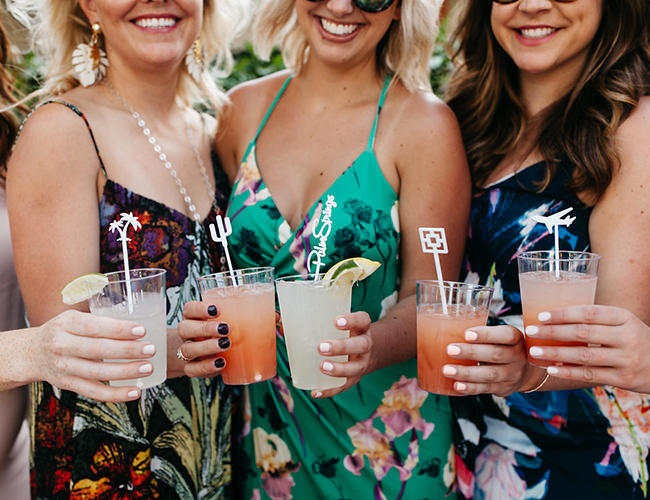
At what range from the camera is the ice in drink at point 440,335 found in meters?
1.94

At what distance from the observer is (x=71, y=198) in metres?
2.26

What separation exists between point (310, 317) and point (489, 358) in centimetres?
55

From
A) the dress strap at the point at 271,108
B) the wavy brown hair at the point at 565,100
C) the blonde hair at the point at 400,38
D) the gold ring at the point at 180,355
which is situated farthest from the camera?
the dress strap at the point at 271,108

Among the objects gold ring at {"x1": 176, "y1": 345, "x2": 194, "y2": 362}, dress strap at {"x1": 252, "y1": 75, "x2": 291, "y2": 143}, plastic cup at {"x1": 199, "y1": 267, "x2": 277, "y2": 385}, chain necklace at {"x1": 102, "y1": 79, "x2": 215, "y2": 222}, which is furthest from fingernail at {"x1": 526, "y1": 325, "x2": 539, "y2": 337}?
dress strap at {"x1": 252, "y1": 75, "x2": 291, "y2": 143}

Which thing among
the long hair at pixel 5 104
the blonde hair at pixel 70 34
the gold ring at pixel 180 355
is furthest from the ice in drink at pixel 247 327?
the long hair at pixel 5 104

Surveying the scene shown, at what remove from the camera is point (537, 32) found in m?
2.53

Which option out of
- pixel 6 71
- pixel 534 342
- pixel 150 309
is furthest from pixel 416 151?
pixel 6 71

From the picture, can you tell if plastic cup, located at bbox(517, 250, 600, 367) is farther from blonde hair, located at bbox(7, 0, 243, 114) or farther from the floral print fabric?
blonde hair, located at bbox(7, 0, 243, 114)

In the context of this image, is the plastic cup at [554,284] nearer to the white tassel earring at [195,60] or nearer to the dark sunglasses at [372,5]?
the dark sunglasses at [372,5]

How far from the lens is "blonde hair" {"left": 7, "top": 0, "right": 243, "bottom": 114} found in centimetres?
273

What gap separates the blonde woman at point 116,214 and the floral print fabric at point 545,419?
1.09m

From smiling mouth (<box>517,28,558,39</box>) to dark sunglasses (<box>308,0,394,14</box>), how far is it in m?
0.54

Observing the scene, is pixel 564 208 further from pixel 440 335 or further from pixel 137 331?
pixel 137 331

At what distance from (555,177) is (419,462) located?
Answer: 1.23 meters
